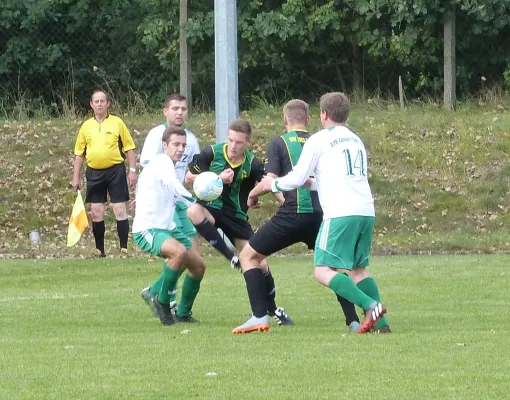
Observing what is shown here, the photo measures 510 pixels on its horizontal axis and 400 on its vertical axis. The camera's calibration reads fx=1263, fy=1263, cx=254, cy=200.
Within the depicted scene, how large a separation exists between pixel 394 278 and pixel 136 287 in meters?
2.76

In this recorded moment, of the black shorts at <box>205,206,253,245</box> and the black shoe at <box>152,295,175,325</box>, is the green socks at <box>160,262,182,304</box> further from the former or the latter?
the black shorts at <box>205,206,253,245</box>

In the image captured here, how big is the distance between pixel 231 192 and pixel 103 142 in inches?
259

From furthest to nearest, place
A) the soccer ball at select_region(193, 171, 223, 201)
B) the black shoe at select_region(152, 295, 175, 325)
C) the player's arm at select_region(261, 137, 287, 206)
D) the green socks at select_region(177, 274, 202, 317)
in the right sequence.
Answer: the green socks at select_region(177, 274, 202, 317) < the black shoe at select_region(152, 295, 175, 325) < the soccer ball at select_region(193, 171, 223, 201) < the player's arm at select_region(261, 137, 287, 206)

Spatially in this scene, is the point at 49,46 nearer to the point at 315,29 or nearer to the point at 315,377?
the point at 315,29

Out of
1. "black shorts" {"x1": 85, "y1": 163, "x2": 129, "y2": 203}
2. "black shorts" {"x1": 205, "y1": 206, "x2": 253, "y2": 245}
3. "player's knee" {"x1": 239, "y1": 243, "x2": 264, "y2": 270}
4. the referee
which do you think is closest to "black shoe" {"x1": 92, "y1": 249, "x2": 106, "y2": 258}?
the referee

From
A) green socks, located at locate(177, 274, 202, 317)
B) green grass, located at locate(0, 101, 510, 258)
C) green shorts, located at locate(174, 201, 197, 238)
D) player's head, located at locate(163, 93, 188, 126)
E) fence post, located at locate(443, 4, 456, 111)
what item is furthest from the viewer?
fence post, located at locate(443, 4, 456, 111)

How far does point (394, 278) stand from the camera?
534 inches

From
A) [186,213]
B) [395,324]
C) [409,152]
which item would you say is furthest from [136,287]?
[409,152]

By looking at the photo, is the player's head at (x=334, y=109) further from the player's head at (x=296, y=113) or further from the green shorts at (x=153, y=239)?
the green shorts at (x=153, y=239)

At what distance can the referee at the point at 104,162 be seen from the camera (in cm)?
1722

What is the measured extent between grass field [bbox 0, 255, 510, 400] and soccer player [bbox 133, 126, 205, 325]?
34 centimetres

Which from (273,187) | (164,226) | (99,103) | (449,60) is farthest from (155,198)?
Result: (449,60)

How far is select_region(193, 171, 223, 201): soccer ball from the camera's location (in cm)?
1027

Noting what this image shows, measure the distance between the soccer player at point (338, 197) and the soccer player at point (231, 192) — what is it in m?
1.11
